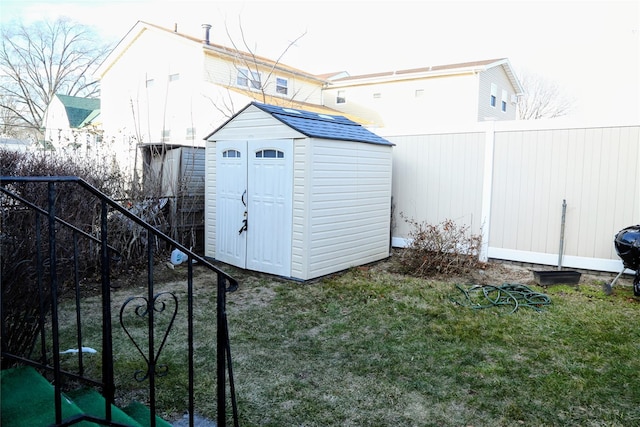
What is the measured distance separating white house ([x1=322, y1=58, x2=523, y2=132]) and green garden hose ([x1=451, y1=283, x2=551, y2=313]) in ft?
34.5

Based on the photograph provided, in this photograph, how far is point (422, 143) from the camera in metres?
8.38

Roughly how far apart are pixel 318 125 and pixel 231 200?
1.75 metres

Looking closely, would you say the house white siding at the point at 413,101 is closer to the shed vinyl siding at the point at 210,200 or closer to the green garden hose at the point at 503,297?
the shed vinyl siding at the point at 210,200

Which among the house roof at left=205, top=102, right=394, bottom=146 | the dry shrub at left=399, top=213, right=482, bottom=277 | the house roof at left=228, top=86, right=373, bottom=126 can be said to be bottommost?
the dry shrub at left=399, top=213, right=482, bottom=277

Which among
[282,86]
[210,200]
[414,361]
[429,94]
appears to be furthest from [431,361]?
[429,94]

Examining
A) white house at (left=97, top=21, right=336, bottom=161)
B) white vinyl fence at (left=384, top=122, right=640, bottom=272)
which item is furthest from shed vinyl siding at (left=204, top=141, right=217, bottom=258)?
white house at (left=97, top=21, right=336, bottom=161)

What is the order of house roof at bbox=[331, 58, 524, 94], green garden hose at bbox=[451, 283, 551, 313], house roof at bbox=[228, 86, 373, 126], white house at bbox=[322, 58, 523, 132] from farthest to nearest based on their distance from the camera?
white house at bbox=[322, 58, 523, 132] < house roof at bbox=[331, 58, 524, 94] < house roof at bbox=[228, 86, 373, 126] < green garden hose at bbox=[451, 283, 551, 313]

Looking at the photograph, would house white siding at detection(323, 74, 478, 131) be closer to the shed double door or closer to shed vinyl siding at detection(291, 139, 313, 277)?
the shed double door

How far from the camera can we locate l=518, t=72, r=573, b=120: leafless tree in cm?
2667

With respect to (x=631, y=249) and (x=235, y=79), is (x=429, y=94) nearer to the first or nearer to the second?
Answer: (x=235, y=79)

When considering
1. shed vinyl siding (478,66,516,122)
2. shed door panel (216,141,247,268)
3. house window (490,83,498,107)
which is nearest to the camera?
shed door panel (216,141,247,268)

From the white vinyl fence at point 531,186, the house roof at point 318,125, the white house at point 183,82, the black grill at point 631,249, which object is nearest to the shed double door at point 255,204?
the house roof at point 318,125

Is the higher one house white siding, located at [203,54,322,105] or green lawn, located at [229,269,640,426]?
house white siding, located at [203,54,322,105]

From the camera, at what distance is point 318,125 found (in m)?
6.94
